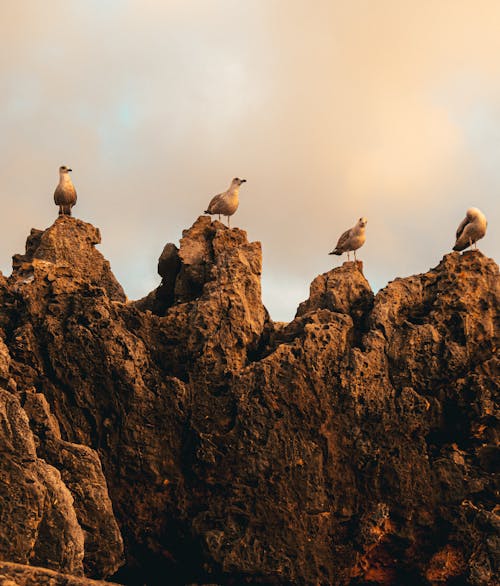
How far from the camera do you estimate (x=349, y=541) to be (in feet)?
90.8

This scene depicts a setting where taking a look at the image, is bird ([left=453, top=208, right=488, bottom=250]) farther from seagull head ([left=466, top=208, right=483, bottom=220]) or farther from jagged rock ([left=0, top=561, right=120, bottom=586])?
jagged rock ([left=0, top=561, right=120, bottom=586])

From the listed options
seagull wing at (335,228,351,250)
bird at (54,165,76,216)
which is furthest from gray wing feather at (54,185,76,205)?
seagull wing at (335,228,351,250)

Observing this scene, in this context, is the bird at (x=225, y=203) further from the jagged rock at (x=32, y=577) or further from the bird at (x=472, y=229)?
the jagged rock at (x=32, y=577)

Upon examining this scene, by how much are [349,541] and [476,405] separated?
20.8 ft

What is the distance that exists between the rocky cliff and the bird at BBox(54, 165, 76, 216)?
8.01 metres

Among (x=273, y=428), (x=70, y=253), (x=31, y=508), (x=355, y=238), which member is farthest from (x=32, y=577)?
(x=355, y=238)

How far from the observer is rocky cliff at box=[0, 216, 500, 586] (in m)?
27.4

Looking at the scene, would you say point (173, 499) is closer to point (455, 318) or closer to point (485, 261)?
point (455, 318)

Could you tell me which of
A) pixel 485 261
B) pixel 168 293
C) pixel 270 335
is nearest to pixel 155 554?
pixel 270 335

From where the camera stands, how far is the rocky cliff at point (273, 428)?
27.4 metres

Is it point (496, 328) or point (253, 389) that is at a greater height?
point (496, 328)

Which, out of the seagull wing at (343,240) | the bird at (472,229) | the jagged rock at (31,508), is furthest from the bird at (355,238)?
the jagged rock at (31,508)

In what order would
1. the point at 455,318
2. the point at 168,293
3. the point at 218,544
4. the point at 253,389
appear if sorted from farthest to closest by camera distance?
1. the point at 168,293
2. the point at 455,318
3. the point at 253,389
4. the point at 218,544

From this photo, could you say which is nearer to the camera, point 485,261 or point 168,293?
point 485,261
